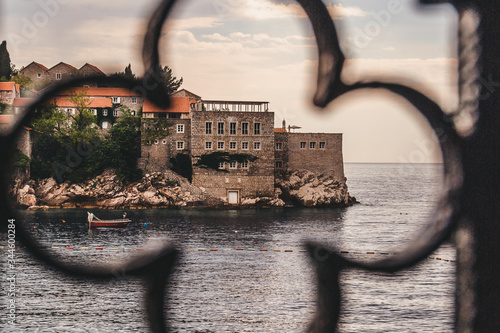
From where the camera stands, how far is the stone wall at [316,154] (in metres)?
73.0

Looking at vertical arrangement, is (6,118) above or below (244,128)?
below

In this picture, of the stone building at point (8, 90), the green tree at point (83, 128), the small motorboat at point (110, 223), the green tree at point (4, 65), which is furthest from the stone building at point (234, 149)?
the stone building at point (8, 90)

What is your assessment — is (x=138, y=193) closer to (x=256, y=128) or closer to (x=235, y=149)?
(x=235, y=149)

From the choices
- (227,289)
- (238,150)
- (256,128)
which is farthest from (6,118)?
(238,150)

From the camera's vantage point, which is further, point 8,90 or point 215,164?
point 215,164

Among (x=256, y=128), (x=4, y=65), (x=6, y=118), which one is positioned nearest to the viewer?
(x=6, y=118)

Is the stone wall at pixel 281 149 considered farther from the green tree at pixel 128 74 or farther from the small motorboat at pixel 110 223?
the green tree at pixel 128 74

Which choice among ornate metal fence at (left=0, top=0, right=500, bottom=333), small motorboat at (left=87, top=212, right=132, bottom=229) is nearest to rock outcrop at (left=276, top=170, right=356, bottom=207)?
small motorboat at (left=87, top=212, right=132, bottom=229)

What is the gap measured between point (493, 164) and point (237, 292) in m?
36.4

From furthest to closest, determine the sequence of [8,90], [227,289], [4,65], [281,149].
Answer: [281,149]
[4,65]
[8,90]
[227,289]

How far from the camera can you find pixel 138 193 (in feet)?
239

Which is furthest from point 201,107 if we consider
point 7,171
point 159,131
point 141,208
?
point 7,171

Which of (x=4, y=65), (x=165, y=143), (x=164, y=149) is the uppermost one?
(x=4, y=65)

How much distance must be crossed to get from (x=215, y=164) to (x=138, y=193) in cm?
1050
